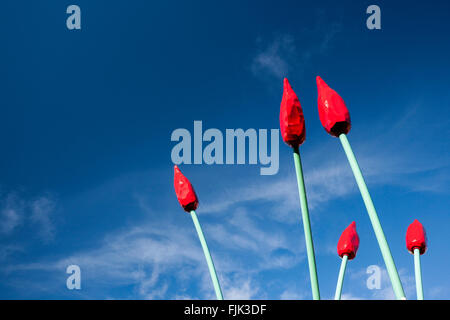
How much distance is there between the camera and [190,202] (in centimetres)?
513

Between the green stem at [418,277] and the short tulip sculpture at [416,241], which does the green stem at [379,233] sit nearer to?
the green stem at [418,277]


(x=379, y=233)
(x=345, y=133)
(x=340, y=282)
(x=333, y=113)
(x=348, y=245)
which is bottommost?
(x=340, y=282)

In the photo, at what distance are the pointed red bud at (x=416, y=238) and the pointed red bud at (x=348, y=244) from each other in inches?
25.7

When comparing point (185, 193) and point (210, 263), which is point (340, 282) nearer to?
point (210, 263)

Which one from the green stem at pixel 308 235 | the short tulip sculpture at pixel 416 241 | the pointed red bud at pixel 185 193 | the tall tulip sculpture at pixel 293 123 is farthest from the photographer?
the short tulip sculpture at pixel 416 241

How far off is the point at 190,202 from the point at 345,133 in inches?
95.7

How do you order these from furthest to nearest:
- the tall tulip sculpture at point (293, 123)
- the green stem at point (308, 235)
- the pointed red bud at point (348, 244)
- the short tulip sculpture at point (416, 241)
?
the pointed red bud at point (348, 244) < the short tulip sculpture at point (416, 241) < the tall tulip sculpture at point (293, 123) < the green stem at point (308, 235)

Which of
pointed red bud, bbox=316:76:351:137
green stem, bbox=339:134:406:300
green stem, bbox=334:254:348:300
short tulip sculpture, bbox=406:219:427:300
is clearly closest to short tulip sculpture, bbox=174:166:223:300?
green stem, bbox=334:254:348:300

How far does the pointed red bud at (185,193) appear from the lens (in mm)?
5133

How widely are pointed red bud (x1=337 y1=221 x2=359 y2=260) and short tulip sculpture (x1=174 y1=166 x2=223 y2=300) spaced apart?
5.98ft

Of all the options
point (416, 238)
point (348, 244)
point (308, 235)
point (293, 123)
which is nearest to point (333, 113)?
point (293, 123)

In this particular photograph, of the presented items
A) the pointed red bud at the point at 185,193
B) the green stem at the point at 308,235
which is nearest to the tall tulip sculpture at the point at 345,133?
the green stem at the point at 308,235
